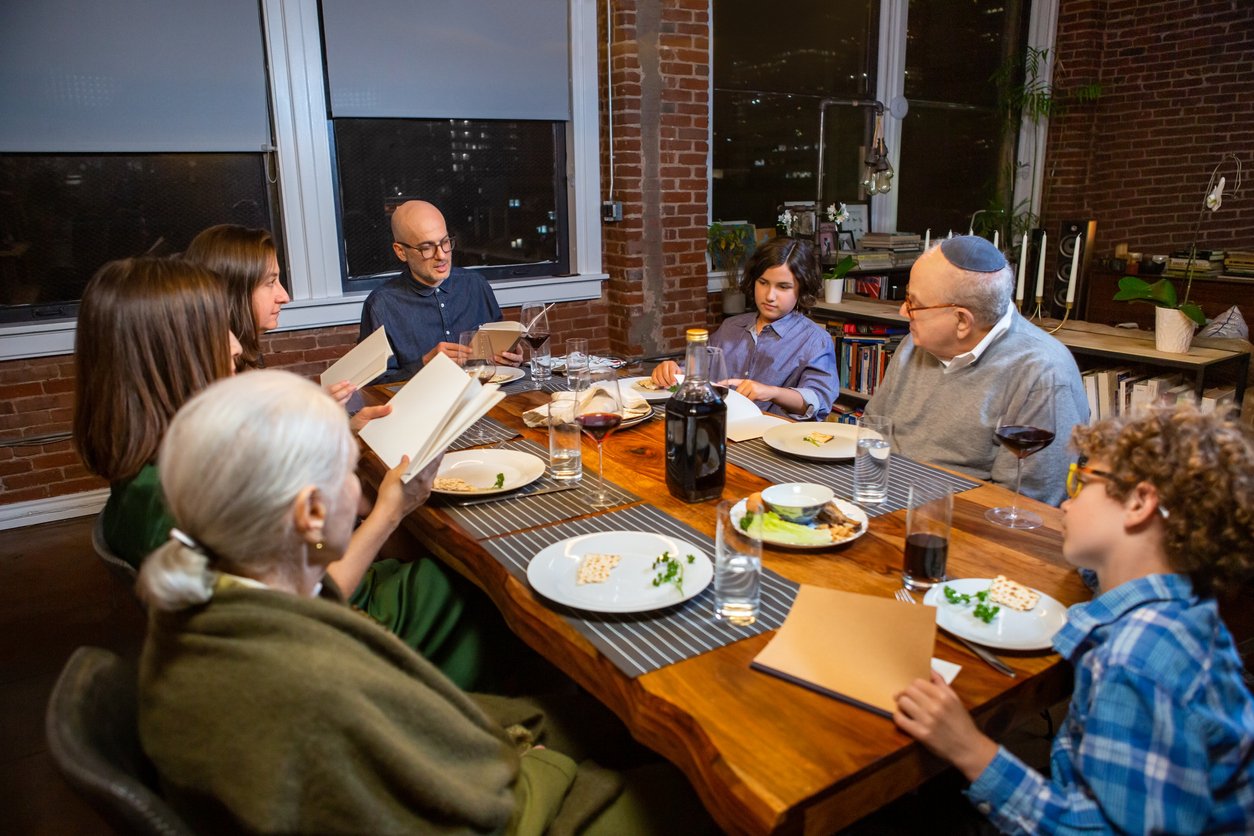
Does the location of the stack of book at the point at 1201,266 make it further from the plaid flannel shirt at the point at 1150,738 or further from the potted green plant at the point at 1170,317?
the plaid flannel shirt at the point at 1150,738

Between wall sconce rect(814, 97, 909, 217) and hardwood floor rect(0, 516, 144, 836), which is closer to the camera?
hardwood floor rect(0, 516, 144, 836)

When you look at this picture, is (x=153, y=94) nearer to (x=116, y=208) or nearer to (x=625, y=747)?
(x=116, y=208)

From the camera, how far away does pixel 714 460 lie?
5.45 ft

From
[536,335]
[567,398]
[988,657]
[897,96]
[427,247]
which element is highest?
[897,96]

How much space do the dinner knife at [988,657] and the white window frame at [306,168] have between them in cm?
331

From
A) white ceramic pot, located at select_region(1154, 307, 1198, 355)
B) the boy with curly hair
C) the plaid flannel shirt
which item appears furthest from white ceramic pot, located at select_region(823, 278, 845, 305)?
the plaid flannel shirt

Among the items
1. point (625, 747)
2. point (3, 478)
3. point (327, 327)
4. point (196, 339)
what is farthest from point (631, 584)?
point (3, 478)

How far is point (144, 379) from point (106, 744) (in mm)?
719

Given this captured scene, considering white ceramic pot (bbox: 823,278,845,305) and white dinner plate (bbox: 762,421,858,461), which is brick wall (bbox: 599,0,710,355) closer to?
white ceramic pot (bbox: 823,278,845,305)

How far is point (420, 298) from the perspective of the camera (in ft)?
10.7

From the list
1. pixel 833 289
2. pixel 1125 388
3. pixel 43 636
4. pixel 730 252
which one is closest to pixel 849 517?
pixel 1125 388

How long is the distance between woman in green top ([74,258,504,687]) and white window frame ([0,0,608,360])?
2246 millimetres

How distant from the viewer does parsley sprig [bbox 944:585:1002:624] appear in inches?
47.6

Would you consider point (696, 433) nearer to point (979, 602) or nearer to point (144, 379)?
point (979, 602)
